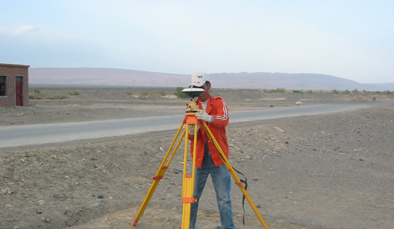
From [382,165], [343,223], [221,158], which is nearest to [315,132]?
[382,165]

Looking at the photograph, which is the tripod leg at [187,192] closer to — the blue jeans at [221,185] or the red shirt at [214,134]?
the red shirt at [214,134]

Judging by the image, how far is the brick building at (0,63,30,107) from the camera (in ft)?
76.6

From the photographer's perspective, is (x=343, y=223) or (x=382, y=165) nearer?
(x=343, y=223)

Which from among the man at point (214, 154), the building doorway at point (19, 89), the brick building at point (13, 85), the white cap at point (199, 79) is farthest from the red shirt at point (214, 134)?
the building doorway at point (19, 89)

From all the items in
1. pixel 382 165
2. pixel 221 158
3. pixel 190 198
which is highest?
pixel 221 158

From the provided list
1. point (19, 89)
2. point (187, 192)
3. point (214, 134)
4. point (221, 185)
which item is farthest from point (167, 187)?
point (19, 89)

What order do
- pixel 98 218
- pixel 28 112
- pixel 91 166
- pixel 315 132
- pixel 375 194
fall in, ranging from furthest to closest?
pixel 28 112, pixel 315 132, pixel 375 194, pixel 91 166, pixel 98 218

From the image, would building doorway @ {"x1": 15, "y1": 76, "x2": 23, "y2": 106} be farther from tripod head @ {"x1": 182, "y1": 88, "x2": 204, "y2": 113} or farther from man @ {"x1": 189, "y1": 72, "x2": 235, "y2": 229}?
→ tripod head @ {"x1": 182, "y1": 88, "x2": 204, "y2": 113}

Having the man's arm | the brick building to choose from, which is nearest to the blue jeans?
the man's arm

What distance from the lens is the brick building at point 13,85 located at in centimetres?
2334

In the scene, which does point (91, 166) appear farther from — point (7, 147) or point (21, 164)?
point (7, 147)

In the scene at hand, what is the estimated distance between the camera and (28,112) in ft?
65.4

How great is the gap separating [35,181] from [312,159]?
317 inches

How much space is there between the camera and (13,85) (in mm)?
23688
